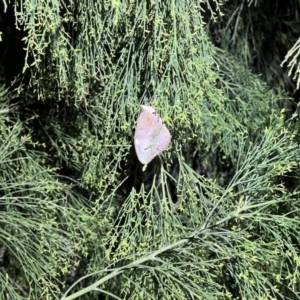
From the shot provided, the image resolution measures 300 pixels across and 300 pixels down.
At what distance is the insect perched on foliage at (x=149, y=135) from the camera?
3.43 ft

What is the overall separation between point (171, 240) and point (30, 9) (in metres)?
0.58

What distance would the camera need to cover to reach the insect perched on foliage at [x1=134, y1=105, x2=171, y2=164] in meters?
1.05

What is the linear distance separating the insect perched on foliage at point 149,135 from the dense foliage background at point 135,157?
0.8 inches

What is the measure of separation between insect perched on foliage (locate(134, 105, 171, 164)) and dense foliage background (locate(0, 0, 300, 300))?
2 cm

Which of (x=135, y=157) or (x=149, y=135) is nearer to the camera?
(x=149, y=135)

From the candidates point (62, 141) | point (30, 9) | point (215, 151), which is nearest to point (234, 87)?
point (215, 151)

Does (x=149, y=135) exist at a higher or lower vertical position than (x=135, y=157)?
higher

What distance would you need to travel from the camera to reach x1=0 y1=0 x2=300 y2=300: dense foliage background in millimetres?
1027

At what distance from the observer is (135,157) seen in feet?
3.99

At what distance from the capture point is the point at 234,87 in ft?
4.55

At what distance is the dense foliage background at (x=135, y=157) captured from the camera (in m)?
1.03

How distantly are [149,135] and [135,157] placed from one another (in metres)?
0.17

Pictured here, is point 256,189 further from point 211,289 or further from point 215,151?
point 215,151

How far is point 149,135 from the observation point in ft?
→ 3.46
